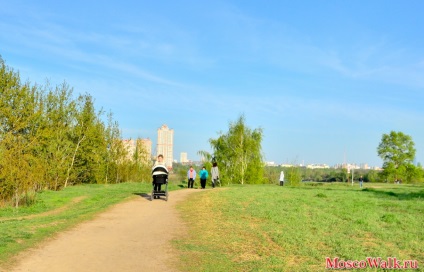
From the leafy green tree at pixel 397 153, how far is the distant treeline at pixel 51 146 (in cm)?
5138

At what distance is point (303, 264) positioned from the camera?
299 inches

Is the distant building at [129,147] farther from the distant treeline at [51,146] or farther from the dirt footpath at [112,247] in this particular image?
the dirt footpath at [112,247]

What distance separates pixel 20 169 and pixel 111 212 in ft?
32.9

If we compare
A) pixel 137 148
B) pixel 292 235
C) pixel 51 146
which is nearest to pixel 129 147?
pixel 137 148

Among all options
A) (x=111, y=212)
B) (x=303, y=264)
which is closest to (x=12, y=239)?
(x=111, y=212)

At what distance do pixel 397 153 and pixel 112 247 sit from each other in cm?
7706

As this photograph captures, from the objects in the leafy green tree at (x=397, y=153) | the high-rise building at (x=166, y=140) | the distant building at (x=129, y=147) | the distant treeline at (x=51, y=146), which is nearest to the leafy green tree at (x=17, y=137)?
the distant treeline at (x=51, y=146)

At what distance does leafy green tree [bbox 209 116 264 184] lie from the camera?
4844 cm

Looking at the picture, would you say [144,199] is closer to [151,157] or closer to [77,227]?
[77,227]

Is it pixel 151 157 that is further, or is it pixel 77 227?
pixel 151 157

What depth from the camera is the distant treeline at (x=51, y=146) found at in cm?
2189

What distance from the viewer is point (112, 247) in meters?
9.05

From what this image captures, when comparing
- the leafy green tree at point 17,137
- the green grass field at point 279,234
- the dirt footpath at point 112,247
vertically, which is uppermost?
the leafy green tree at point 17,137

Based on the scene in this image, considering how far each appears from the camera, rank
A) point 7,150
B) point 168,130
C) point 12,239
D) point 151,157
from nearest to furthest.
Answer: point 12,239 < point 7,150 < point 151,157 < point 168,130
